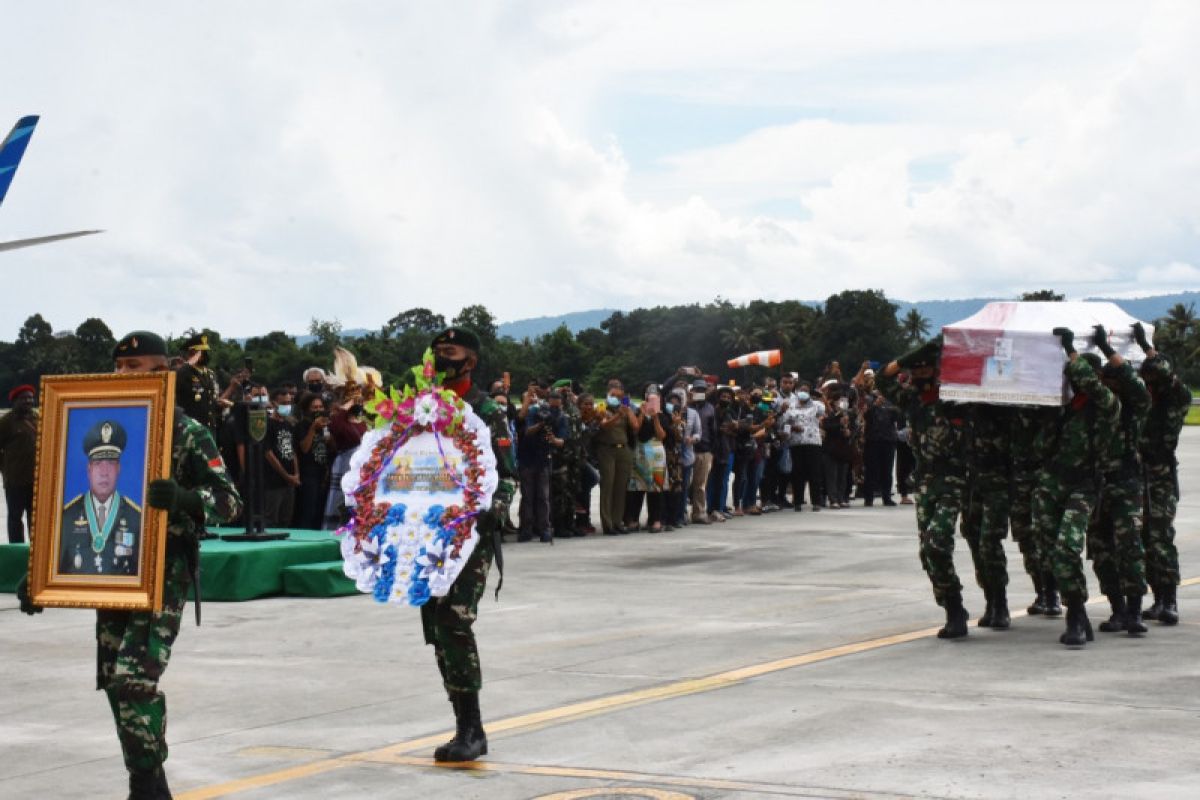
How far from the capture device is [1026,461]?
12117 mm

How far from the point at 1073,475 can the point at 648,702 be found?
3646 millimetres

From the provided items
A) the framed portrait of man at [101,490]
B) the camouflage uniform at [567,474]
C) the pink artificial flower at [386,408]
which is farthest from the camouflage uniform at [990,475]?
the camouflage uniform at [567,474]

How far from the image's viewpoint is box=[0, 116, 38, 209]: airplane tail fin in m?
41.2

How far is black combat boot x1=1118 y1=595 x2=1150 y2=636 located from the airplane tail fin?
Answer: 34.5 metres

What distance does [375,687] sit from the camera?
407 inches

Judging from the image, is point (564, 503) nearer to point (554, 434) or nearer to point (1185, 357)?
point (554, 434)

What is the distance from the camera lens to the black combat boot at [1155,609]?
1257 centimetres

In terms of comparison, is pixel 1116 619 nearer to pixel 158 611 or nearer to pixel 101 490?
pixel 158 611

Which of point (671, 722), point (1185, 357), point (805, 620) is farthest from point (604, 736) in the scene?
point (1185, 357)

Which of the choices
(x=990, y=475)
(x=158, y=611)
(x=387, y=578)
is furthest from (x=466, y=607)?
(x=990, y=475)

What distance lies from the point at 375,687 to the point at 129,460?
3610mm

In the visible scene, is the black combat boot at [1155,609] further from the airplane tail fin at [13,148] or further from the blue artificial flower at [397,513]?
the airplane tail fin at [13,148]

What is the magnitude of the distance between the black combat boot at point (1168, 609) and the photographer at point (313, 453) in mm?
9972

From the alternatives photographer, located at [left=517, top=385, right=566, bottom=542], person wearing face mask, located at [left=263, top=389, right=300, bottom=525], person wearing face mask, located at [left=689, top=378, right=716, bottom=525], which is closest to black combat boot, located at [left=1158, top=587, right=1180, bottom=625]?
photographer, located at [left=517, top=385, right=566, bottom=542]
